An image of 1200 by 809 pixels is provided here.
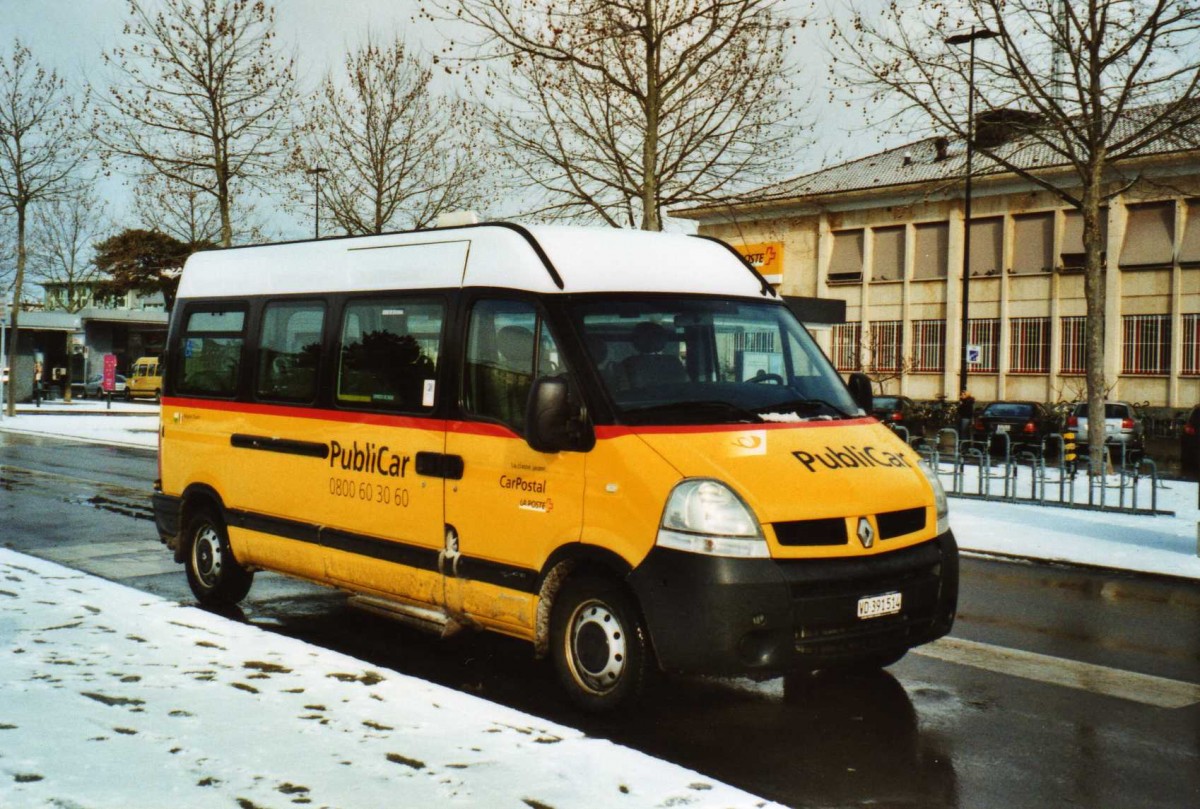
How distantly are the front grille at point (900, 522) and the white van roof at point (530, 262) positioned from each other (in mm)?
1638

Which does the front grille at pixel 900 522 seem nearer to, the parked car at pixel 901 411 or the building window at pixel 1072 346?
the parked car at pixel 901 411

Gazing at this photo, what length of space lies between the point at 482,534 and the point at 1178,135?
16576 millimetres

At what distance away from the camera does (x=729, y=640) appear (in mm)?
5363

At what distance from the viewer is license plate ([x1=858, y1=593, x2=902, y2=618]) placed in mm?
5589

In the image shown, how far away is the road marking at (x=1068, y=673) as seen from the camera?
652 cm

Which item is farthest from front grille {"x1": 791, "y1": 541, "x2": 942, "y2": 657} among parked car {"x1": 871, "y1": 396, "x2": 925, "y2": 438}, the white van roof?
parked car {"x1": 871, "y1": 396, "x2": 925, "y2": 438}

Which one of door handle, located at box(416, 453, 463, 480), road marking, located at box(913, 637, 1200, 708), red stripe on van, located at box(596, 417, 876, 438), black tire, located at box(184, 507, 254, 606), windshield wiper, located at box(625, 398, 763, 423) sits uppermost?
windshield wiper, located at box(625, 398, 763, 423)

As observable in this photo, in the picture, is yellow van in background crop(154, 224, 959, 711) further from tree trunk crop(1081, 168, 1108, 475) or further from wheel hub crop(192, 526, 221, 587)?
tree trunk crop(1081, 168, 1108, 475)

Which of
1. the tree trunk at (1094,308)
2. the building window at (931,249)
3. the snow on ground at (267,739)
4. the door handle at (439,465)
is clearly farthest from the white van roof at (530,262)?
the building window at (931,249)

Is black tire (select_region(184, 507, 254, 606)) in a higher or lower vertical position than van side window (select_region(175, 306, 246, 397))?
lower

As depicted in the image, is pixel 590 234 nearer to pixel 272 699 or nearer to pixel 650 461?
pixel 650 461

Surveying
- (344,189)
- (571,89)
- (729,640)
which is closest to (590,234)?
(729,640)

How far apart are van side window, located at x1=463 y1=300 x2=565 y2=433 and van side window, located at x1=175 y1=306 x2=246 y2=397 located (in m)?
2.62

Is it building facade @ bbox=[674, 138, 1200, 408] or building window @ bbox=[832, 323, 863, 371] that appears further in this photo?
building window @ bbox=[832, 323, 863, 371]
